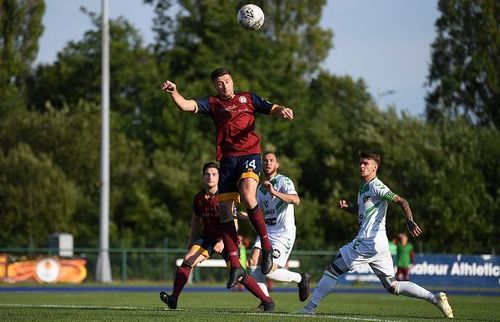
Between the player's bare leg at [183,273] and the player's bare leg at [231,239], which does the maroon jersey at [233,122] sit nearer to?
the player's bare leg at [231,239]

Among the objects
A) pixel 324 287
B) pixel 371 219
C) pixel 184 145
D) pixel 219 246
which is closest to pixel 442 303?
pixel 371 219

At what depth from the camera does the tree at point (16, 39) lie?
56.3 meters

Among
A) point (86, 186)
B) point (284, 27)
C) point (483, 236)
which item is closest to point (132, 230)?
point (86, 186)

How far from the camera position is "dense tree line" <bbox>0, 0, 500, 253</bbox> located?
47.7 m

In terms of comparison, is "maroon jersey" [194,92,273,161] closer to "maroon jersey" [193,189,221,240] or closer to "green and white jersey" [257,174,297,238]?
"maroon jersey" [193,189,221,240]

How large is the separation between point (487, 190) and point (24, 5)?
2610 cm

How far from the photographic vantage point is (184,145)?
190 feet

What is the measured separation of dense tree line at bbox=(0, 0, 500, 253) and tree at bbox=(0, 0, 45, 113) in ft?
0.37

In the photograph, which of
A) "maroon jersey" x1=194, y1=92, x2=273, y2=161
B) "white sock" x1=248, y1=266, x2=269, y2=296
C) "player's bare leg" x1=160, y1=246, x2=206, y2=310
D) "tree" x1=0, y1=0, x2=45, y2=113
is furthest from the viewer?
"tree" x1=0, y1=0, x2=45, y2=113

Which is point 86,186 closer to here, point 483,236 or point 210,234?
point 483,236

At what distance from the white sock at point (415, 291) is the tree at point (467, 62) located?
135 feet

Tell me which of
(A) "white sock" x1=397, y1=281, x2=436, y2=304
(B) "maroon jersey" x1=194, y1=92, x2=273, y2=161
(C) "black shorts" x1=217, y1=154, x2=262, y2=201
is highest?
(B) "maroon jersey" x1=194, y1=92, x2=273, y2=161

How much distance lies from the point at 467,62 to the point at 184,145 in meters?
15.9

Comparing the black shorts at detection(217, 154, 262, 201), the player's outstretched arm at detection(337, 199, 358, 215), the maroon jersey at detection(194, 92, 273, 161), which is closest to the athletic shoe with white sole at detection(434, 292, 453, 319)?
the player's outstretched arm at detection(337, 199, 358, 215)
